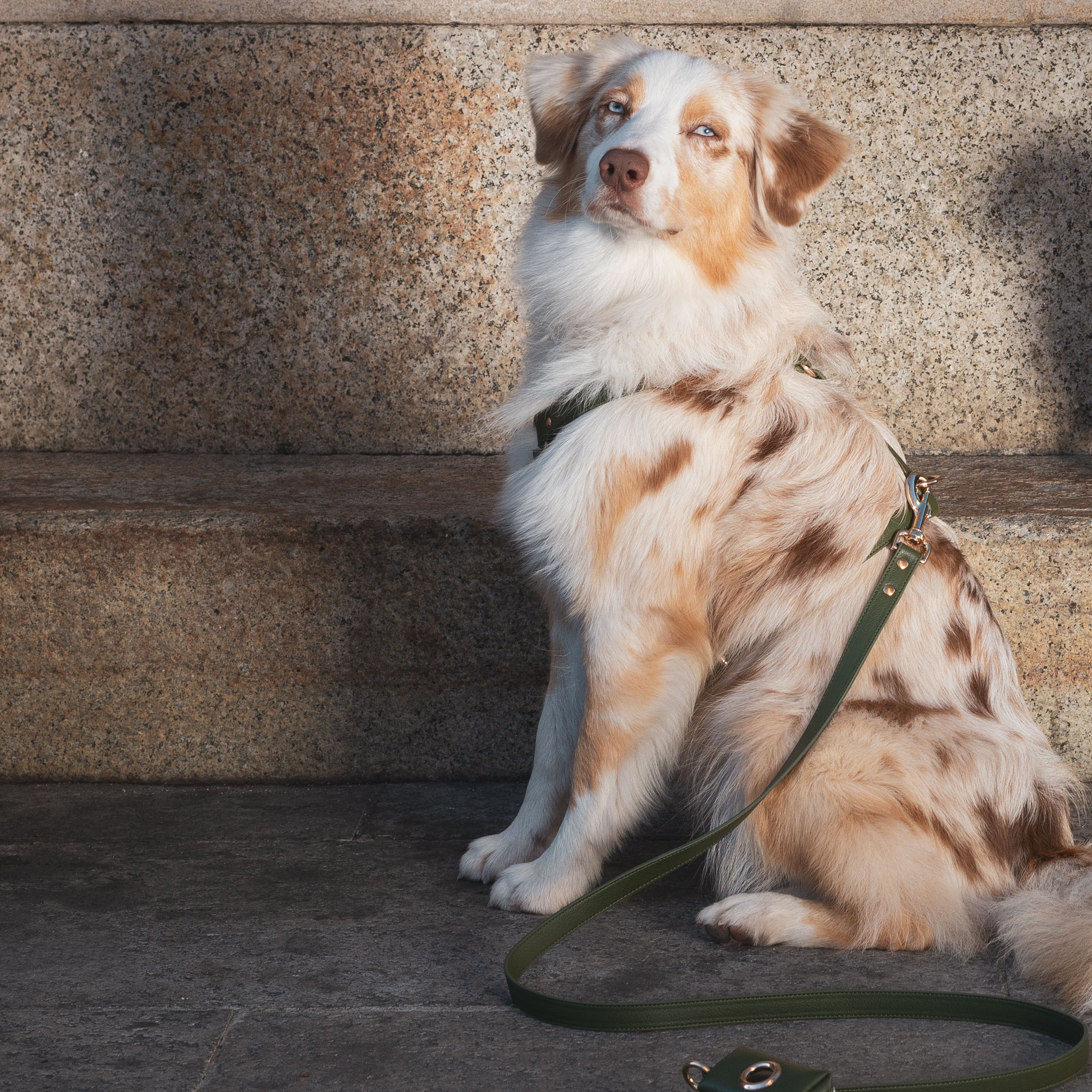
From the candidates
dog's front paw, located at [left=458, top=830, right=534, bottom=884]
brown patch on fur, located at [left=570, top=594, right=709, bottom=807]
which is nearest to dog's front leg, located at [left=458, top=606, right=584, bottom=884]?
dog's front paw, located at [left=458, top=830, right=534, bottom=884]

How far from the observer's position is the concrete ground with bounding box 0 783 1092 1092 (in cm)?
206

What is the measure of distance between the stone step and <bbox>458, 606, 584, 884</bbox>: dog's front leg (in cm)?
59

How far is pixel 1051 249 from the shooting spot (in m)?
4.03

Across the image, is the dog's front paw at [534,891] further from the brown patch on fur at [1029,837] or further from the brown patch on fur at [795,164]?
the brown patch on fur at [795,164]

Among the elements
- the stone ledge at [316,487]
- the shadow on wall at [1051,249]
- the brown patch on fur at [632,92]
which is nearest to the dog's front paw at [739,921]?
the stone ledge at [316,487]

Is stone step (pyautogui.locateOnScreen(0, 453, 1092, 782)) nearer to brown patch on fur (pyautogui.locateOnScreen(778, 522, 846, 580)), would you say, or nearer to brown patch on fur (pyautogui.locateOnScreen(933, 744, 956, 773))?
brown patch on fur (pyautogui.locateOnScreen(778, 522, 846, 580))

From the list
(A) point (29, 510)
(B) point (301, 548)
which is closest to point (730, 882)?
(B) point (301, 548)

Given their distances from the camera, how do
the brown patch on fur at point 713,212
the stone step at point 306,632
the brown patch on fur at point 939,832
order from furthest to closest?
the stone step at point 306,632, the brown patch on fur at point 713,212, the brown patch on fur at point 939,832

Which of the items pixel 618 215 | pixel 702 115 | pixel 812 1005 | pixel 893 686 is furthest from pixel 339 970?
pixel 702 115

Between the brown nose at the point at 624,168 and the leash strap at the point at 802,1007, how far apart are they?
90 cm

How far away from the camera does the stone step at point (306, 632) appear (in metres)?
3.31

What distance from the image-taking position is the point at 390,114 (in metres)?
4.04

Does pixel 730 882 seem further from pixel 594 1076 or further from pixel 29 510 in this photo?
pixel 29 510

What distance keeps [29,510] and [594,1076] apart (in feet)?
7.44
